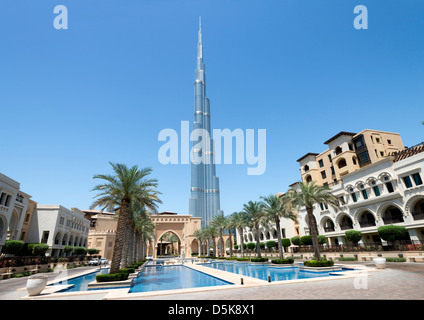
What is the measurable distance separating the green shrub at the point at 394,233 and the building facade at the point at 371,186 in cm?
126

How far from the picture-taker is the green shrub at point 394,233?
29.8 meters

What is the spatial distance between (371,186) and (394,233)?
8482 millimetres

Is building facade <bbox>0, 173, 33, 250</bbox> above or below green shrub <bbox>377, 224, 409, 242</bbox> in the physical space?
above

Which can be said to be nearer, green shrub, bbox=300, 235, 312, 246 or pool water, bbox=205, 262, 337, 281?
pool water, bbox=205, 262, 337, 281

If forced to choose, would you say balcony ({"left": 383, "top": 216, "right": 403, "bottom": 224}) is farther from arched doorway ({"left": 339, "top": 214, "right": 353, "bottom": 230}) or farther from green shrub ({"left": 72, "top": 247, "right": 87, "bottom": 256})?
green shrub ({"left": 72, "top": 247, "right": 87, "bottom": 256})

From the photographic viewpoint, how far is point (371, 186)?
36250 mm

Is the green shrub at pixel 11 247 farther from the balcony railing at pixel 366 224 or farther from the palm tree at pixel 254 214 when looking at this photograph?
the balcony railing at pixel 366 224

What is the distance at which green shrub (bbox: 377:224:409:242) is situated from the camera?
2977cm

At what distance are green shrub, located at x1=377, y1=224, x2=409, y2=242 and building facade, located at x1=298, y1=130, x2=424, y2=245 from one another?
4.12 ft

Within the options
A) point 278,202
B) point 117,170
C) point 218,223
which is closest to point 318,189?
point 278,202

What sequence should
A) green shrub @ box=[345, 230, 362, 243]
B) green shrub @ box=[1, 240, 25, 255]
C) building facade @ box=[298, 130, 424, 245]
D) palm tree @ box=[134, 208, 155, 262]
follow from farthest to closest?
green shrub @ box=[345, 230, 362, 243] → building facade @ box=[298, 130, 424, 245] → palm tree @ box=[134, 208, 155, 262] → green shrub @ box=[1, 240, 25, 255]

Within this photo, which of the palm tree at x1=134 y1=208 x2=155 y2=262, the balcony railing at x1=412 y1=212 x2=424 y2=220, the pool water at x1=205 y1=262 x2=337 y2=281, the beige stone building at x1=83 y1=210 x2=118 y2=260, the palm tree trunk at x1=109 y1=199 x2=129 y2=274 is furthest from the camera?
the beige stone building at x1=83 y1=210 x2=118 y2=260

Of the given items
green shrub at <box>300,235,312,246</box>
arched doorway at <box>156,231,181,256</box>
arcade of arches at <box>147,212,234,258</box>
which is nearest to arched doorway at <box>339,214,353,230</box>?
green shrub at <box>300,235,312,246</box>
